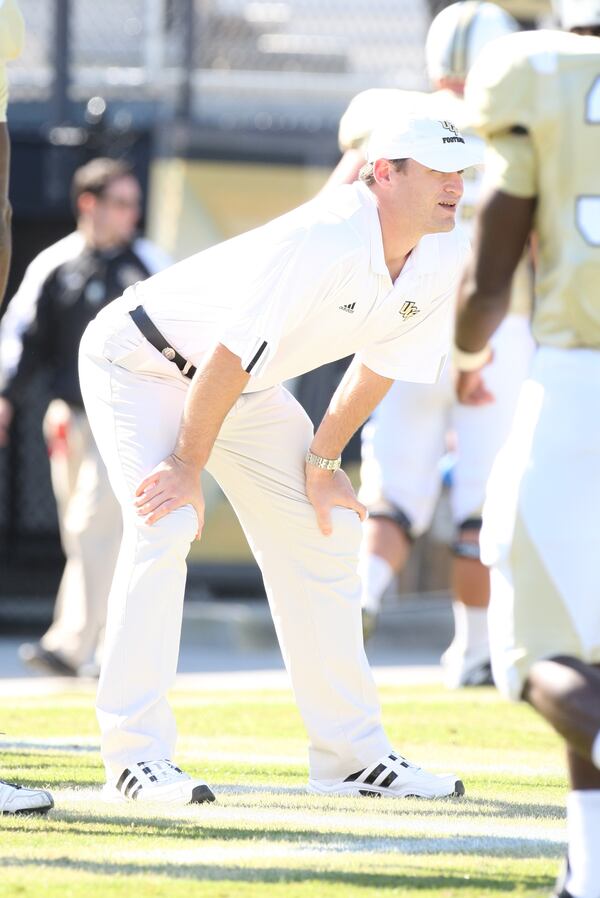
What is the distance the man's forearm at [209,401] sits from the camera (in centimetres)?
426

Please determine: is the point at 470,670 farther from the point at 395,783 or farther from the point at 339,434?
the point at 339,434

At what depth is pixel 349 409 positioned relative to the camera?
4.72 m

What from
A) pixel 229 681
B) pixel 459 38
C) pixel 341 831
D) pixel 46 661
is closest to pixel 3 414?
pixel 46 661

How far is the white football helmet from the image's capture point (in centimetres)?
699

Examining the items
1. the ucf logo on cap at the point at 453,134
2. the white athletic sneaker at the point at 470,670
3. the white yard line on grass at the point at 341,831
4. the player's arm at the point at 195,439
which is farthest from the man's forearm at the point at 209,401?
the white athletic sneaker at the point at 470,670

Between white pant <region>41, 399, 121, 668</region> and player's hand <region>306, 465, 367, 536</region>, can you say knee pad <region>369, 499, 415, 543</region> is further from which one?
player's hand <region>306, 465, 367, 536</region>

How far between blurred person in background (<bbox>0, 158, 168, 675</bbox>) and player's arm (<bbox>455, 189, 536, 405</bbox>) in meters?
4.73

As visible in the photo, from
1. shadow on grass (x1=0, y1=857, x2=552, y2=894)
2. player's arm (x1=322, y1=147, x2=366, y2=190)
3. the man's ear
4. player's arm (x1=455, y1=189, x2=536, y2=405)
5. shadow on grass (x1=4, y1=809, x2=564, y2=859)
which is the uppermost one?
player's arm (x1=322, y1=147, x2=366, y2=190)

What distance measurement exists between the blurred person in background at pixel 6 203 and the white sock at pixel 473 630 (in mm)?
2855

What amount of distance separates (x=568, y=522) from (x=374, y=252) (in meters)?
1.20

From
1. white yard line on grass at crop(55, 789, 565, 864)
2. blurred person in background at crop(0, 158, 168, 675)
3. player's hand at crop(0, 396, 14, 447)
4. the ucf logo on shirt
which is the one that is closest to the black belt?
the ucf logo on shirt

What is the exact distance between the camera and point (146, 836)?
4047mm

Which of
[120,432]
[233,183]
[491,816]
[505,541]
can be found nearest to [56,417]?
[233,183]

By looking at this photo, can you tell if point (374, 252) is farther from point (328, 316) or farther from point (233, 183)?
point (233, 183)
